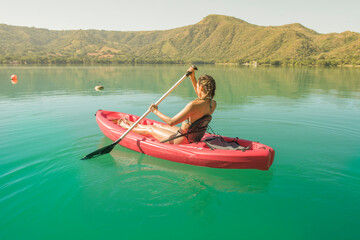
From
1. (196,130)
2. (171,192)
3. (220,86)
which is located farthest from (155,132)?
(220,86)

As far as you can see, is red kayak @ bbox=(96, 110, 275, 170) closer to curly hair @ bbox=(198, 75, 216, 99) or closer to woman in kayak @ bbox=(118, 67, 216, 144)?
woman in kayak @ bbox=(118, 67, 216, 144)

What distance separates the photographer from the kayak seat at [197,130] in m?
5.69

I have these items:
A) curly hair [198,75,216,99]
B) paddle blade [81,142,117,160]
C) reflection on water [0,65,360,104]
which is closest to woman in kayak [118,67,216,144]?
curly hair [198,75,216,99]

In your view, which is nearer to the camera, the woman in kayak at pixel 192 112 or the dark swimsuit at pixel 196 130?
the woman in kayak at pixel 192 112

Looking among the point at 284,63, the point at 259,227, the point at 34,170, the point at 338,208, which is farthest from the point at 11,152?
the point at 284,63

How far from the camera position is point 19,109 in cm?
1242

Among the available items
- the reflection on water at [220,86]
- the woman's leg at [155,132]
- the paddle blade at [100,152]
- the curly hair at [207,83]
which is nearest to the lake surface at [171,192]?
the paddle blade at [100,152]

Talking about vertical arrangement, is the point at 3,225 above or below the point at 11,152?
below

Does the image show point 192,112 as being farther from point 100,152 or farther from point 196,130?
point 100,152

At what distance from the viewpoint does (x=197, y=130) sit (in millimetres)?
5883

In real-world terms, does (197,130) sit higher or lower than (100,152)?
higher

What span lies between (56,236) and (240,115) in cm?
913

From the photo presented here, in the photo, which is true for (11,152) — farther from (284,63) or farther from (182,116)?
(284,63)

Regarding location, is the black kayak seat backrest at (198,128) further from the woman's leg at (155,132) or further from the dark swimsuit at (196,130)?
the woman's leg at (155,132)
